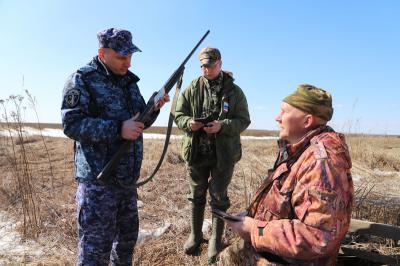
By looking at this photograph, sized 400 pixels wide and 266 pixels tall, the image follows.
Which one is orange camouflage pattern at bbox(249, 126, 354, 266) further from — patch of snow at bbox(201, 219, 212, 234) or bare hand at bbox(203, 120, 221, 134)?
patch of snow at bbox(201, 219, 212, 234)

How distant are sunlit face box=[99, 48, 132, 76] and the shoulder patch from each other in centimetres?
153

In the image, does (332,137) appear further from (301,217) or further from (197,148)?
(197,148)

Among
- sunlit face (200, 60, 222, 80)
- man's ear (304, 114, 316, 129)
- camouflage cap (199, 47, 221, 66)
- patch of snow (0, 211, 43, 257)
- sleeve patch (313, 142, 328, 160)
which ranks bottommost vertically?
patch of snow (0, 211, 43, 257)

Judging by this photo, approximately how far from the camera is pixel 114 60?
275cm

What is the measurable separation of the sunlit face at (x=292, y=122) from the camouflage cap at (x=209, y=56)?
1.89 metres

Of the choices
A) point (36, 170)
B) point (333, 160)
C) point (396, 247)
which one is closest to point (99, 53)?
point (333, 160)

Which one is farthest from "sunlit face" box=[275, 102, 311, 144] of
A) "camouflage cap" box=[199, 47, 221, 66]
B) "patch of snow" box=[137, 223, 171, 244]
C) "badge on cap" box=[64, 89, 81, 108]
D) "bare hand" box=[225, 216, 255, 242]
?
"patch of snow" box=[137, 223, 171, 244]

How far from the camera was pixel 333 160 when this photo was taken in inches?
71.9

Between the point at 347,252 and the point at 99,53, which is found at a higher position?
the point at 99,53

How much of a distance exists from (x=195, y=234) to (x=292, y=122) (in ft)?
8.31

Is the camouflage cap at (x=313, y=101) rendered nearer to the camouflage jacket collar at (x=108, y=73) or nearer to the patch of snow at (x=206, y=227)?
the camouflage jacket collar at (x=108, y=73)

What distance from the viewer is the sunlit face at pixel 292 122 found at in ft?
6.72

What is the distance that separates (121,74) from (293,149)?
4.83 ft

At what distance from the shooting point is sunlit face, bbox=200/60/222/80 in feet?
12.9
